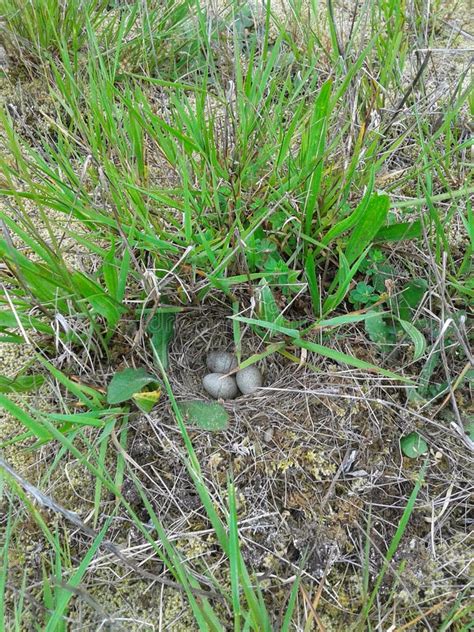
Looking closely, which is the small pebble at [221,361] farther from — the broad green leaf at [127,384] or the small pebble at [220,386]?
the broad green leaf at [127,384]

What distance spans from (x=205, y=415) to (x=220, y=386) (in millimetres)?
93

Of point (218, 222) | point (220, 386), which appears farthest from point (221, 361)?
point (218, 222)

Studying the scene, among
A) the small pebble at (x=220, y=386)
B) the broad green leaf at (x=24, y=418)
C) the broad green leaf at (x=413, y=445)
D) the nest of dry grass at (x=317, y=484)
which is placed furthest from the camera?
the small pebble at (x=220, y=386)

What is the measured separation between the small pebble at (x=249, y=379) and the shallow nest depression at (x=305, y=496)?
0.02m

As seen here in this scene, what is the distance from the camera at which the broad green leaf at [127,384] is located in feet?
4.03

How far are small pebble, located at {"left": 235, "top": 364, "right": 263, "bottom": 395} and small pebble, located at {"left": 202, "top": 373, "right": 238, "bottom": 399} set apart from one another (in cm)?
2

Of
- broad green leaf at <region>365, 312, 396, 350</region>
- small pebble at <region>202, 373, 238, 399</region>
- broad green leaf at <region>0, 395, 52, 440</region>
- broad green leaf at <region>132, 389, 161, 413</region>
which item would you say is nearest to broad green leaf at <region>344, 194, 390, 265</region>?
broad green leaf at <region>365, 312, 396, 350</region>

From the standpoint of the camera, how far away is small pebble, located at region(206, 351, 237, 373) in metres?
1.36

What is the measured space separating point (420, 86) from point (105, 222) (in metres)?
1.08

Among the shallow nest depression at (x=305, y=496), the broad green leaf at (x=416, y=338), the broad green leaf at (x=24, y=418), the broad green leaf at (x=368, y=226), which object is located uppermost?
the broad green leaf at (x=368, y=226)

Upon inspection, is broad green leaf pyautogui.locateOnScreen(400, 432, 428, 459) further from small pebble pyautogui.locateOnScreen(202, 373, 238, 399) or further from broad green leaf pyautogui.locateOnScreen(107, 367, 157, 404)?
broad green leaf pyautogui.locateOnScreen(107, 367, 157, 404)

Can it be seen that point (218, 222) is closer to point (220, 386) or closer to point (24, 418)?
point (220, 386)

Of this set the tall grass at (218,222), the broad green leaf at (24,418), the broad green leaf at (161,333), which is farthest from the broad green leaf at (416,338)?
the broad green leaf at (24,418)

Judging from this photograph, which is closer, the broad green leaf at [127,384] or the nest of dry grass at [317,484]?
the nest of dry grass at [317,484]
